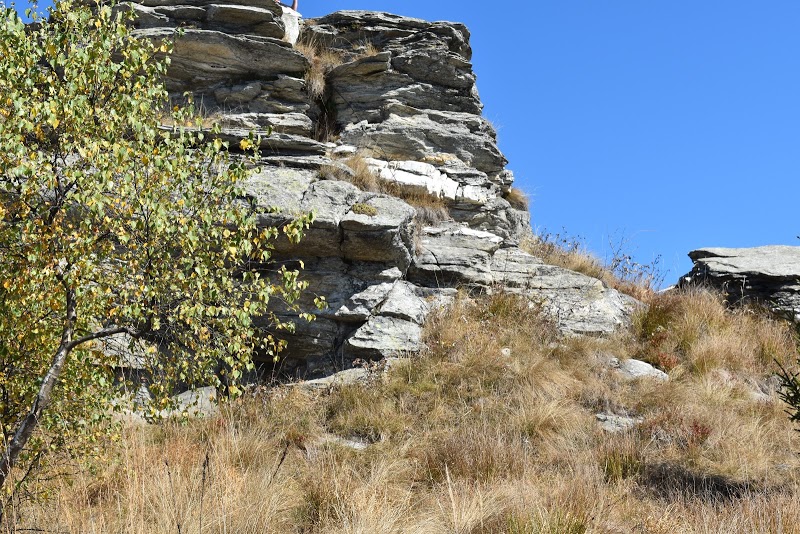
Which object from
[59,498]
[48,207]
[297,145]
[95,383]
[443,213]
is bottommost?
[59,498]

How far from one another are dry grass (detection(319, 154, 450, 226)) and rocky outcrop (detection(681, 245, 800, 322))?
6.54 m

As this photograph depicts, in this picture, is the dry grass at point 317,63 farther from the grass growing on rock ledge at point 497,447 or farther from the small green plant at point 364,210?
the grass growing on rock ledge at point 497,447

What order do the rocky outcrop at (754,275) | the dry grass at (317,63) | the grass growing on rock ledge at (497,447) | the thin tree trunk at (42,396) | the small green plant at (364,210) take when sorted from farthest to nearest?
the dry grass at (317,63), the rocky outcrop at (754,275), the small green plant at (364,210), the grass growing on rock ledge at (497,447), the thin tree trunk at (42,396)

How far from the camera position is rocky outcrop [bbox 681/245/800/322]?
14.7m

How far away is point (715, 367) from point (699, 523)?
670cm

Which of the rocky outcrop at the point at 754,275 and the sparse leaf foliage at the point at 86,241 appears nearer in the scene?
the sparse leaf foliage at the point at 86,241

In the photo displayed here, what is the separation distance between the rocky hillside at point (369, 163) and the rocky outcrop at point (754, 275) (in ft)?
8.91

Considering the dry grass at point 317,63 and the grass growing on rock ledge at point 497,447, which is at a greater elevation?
the dry grass at point 317,63

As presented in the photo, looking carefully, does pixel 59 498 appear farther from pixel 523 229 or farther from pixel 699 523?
pixel 523 229

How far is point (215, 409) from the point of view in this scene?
33.4 ft

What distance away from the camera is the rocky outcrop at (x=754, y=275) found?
14.7m

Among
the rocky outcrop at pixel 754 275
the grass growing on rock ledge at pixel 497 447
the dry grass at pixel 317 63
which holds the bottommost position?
the grass growing on rock ledge at pixel 497 447

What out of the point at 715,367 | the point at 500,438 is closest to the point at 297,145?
the point at 500,438

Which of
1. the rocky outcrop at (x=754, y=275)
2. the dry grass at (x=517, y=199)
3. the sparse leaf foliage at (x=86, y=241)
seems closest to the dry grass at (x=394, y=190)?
the dry grass at (x=517, y=199)
